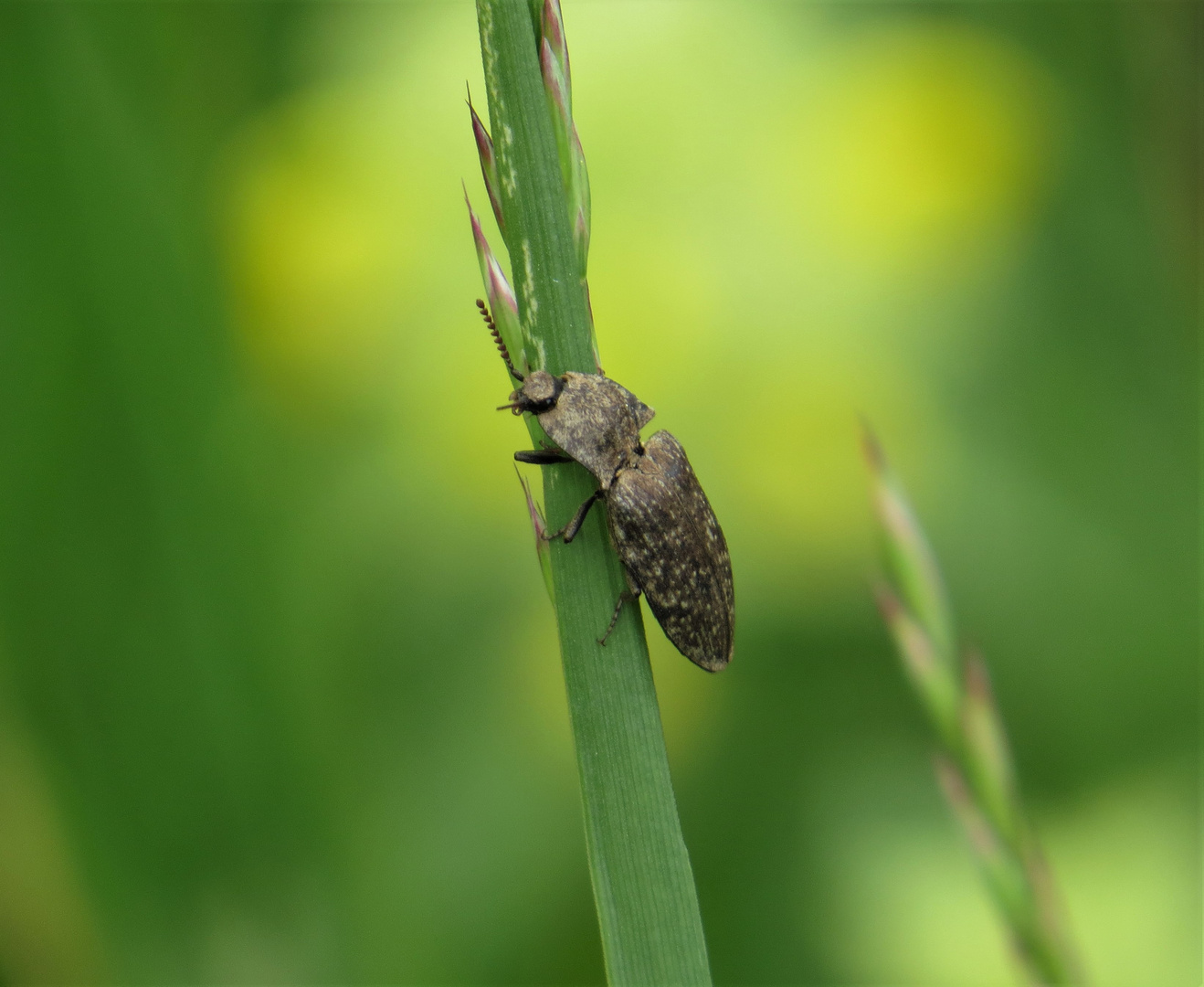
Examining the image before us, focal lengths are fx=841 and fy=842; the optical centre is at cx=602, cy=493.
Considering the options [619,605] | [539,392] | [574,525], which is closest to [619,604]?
[619,605]

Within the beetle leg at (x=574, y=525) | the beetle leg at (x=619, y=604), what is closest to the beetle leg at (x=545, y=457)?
the beetle leg at (x=574, y=525)

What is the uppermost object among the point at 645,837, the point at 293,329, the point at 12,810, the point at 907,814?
the point at 293,329

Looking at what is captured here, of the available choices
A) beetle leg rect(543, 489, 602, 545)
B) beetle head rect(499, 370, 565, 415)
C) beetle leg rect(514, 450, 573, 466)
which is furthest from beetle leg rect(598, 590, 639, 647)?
beetle head rect(499, 370, 565, 415)

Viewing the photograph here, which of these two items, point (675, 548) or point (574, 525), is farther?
point (675, 548)

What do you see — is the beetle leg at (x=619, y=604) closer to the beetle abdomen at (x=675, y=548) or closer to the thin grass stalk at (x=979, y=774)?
the beetle abdomen at (x=675, y=548)

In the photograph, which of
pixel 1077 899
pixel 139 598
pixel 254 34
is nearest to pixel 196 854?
pixel 139 598

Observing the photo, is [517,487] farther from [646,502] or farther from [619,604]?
[619,604]

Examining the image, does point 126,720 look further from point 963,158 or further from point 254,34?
point 963,158
